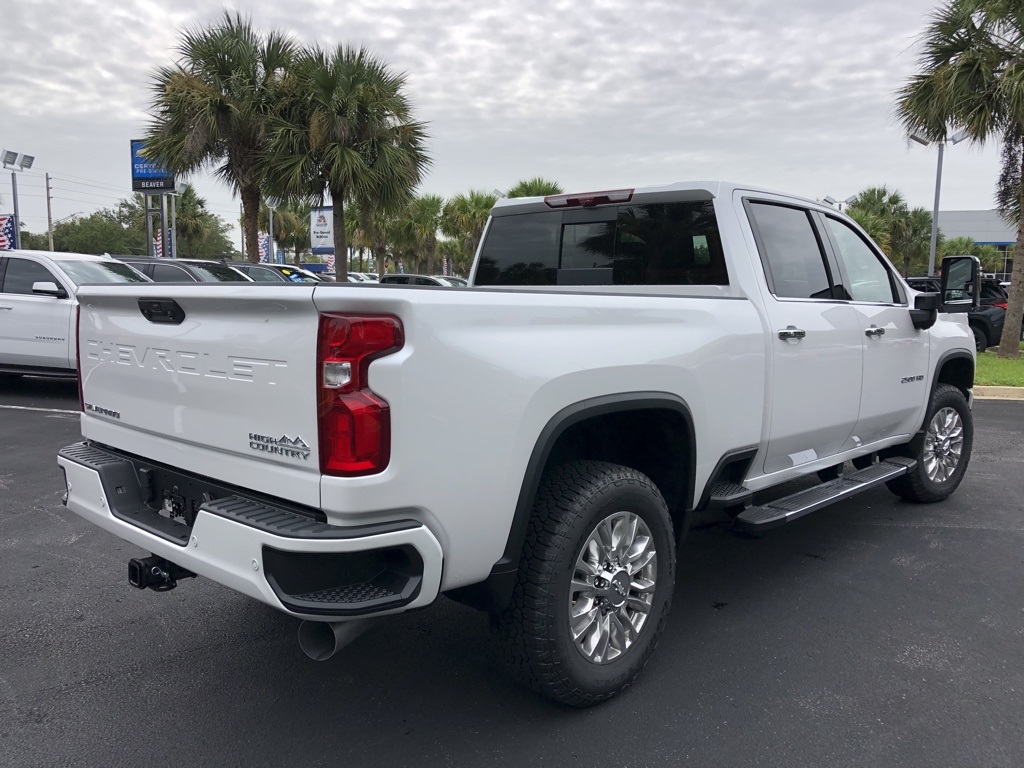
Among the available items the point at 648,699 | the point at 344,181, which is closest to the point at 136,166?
the point at 344,181

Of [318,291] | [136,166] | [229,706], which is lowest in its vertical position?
[229,706]

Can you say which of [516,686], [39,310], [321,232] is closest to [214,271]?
[39,310]

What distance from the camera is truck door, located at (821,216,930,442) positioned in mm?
4398

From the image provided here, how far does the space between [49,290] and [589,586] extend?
28.1ft

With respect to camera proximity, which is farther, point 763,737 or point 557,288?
point 557,288

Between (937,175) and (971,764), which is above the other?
(937,175)

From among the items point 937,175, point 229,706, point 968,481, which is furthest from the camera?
point 937,175

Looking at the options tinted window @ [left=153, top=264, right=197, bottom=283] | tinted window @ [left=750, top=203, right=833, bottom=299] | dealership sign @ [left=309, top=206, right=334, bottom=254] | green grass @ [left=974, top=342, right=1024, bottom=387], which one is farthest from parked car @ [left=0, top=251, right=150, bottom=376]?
dealership sign @ [left=309, top=206, right=334, bottom=254]

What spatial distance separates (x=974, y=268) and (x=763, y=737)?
371 centimetres

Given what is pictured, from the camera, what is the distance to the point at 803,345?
12.4 ft

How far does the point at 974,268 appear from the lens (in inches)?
200

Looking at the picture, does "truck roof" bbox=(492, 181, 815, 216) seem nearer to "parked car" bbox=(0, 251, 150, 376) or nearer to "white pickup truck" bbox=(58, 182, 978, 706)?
"white pickup truck" bbox=(58, 182, 978, 706)

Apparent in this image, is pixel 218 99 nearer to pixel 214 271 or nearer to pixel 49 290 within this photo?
pixel 214 271

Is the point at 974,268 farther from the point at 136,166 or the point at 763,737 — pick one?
the point at 136,166
